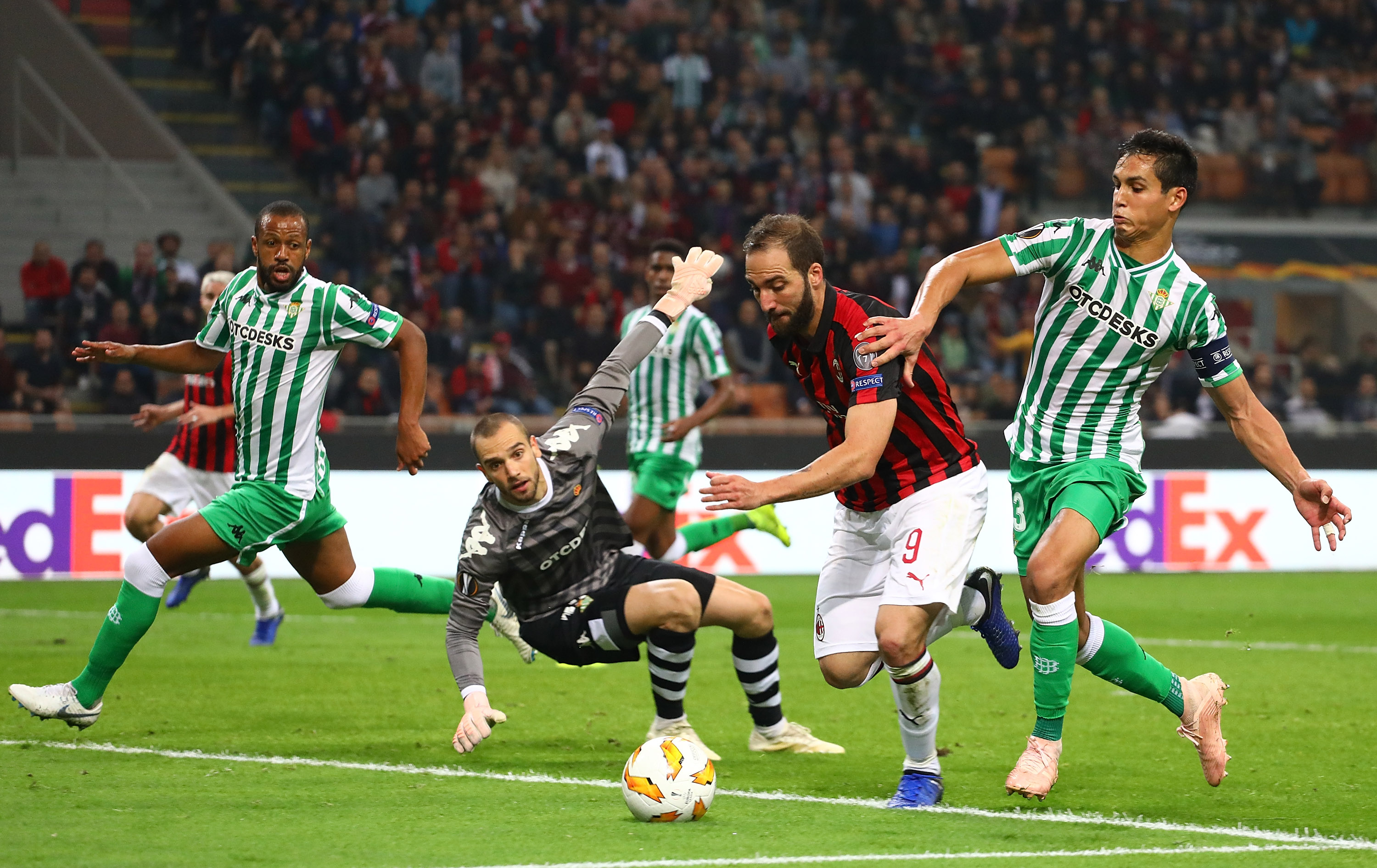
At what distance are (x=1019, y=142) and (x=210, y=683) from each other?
15.5m

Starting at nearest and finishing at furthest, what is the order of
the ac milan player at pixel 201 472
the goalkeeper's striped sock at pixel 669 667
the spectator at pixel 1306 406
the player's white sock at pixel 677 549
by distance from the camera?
the goalkeeper's striped sock at pixel 669 667 < the ac milan player at pixel 201 472 < the player's white sock at pixel 677 549 < the spectator at pixel 1306 406

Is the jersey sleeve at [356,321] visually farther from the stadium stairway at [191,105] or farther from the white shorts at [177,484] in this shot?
the stadium stairway at [191,105]

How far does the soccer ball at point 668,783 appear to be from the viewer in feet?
17.1

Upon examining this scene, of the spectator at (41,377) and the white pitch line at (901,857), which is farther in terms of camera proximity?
the spectator at (41,377)

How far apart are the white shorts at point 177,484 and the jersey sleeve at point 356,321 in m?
3.60

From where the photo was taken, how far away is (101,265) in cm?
1526

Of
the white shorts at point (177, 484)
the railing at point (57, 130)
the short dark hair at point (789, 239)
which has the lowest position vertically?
the white shorts at point (177, 484)

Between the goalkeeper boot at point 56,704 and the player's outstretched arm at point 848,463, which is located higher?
the player's outstretched arm at point 848,463

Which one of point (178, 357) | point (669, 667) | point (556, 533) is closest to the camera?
point (556, 533)

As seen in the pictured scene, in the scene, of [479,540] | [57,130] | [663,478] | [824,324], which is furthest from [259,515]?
[57,130]

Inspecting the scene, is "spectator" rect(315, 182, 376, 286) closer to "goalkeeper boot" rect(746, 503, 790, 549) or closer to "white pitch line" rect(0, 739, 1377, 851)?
"goalkeeper boot" rect(746, 503, 790, 549)

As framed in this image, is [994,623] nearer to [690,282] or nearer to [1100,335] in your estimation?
[1100,335]

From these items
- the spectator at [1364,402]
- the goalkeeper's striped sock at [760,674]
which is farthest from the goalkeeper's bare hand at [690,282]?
the spectator at [1364,402]

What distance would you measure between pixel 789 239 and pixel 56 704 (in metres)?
3.35
